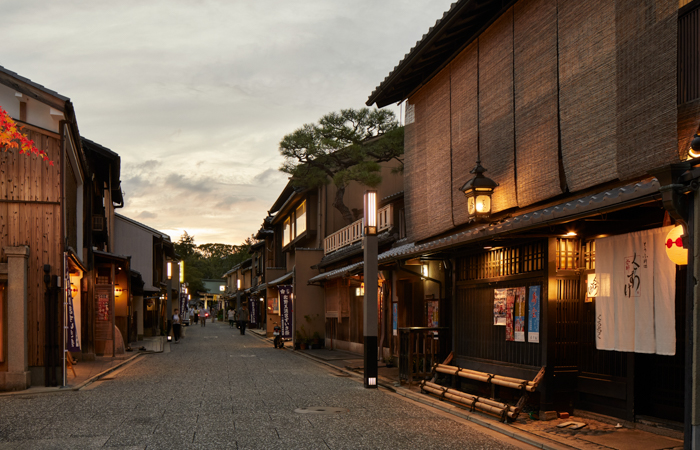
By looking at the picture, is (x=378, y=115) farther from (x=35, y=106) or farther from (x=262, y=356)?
(x=35, y=106)

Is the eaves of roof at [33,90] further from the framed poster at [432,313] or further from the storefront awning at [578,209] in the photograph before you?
the framed poster at [432,313]

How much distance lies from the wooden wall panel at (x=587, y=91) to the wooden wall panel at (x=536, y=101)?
1.01ft

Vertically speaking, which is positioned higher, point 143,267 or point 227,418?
point 143,267

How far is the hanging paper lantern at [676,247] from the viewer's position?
23.0 feet

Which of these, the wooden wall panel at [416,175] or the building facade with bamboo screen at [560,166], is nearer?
the building facade with bamboo screen at [560,166]

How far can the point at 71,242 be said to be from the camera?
1986 centimetres

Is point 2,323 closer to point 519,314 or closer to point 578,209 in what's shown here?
point 519,314

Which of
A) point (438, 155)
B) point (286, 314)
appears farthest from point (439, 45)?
point (286, 314)

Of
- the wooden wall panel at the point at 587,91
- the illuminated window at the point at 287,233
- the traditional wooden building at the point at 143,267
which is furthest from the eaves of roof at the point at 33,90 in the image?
the illuminated window at the point at 287,233

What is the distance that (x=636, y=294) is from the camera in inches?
336

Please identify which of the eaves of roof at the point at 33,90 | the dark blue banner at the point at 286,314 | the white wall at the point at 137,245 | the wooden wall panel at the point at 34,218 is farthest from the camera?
the white wall at the point at 137,245

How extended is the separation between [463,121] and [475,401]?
254 inches

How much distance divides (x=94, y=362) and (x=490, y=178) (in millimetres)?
15927

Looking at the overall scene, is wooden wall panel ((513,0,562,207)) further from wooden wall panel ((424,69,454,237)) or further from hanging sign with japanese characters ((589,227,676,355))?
wooden wall panel ((424,69,454,237))
